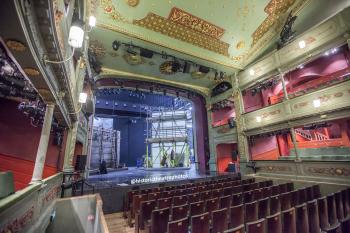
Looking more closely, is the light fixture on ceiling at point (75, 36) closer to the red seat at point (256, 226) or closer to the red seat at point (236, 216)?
the red seat at point (256, 226)

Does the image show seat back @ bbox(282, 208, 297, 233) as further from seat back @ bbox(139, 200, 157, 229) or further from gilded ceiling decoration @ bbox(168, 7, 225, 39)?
gilded ceiling decoration @ bbox(168, 7, 225, 39)

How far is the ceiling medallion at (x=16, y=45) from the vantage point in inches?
77.2

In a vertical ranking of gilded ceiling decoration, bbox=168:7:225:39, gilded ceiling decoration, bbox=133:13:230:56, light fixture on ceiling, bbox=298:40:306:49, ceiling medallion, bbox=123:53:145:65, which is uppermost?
gilded ceiling decoration, bbox=168:7:225:39

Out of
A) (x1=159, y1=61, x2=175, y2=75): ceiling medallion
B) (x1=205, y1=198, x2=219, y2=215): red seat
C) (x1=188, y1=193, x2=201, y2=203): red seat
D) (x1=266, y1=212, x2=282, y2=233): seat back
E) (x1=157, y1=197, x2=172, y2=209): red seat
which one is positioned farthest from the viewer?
(x1=159, y1=61, x2=175, y2=75): ceiling medallion

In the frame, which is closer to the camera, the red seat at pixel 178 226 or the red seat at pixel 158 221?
the red seat at pixel 178 226

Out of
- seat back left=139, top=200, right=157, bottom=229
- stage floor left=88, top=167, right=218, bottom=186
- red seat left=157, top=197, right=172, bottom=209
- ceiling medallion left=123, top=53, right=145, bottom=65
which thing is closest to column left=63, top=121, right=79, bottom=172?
stage floor left=88, top=167, right=218, bottom=186

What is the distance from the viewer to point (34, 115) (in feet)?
16.0

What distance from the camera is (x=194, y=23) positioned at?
6.96 metres

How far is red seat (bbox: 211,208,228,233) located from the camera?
2805 millimetres

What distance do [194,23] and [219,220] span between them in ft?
21.9

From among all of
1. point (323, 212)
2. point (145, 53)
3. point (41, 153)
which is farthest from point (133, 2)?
point (323, 212)

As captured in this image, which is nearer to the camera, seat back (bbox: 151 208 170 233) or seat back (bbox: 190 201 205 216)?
seat back (bbox: 151 208 170 233)

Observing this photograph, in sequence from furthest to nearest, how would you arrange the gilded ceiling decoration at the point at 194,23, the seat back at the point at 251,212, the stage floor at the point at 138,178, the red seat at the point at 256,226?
the stage floor at the point at 138,178 < the gilded ceiling decoration at the point at 194,23 < the seat back at the point at 251,212 < the red seat at the point at 256,226

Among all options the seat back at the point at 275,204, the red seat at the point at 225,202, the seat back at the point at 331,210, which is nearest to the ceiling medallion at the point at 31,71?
the red seat at the point at 225,202
